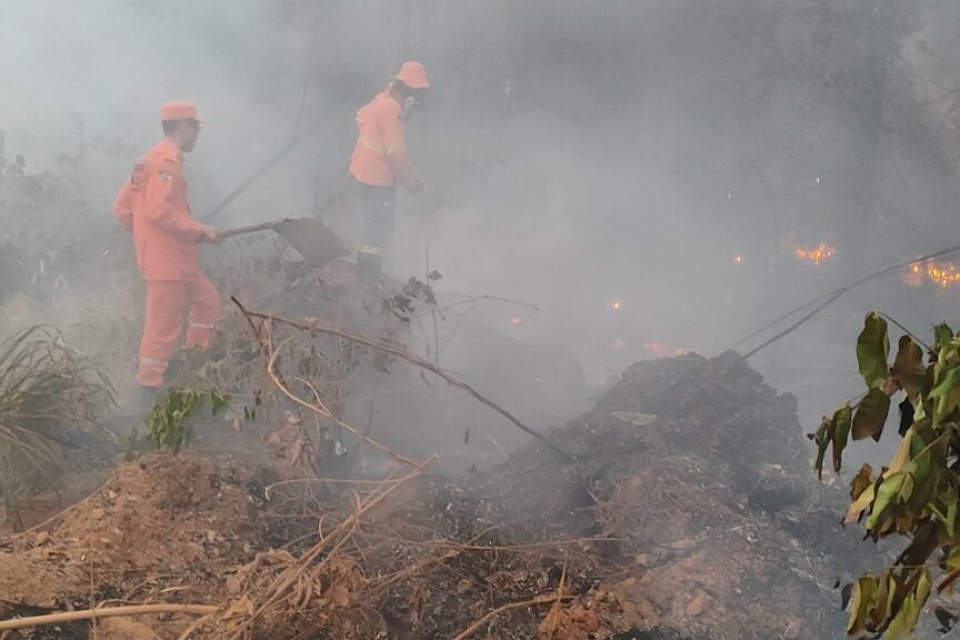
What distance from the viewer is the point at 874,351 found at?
48.1 inches

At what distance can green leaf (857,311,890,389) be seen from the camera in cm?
→ 120

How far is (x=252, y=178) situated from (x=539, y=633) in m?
6.65

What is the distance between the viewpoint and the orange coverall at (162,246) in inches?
191

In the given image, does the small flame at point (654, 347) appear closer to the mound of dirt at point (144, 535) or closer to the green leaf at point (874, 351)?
the mound of dirt at point (144, 535)

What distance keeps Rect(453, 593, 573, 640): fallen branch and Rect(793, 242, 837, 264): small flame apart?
949cm

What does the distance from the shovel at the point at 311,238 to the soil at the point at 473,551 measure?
2.03 m

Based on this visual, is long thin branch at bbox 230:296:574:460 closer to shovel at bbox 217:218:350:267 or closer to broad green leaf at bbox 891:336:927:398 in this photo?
shovel at bbox 217:218:350:267

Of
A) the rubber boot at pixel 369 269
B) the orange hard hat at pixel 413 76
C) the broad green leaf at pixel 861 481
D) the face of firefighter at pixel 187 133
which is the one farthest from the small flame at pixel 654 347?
the broad green leaf at pixel 861 481

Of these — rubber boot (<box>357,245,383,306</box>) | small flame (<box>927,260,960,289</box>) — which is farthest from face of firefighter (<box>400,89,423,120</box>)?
small flame (<box>927,260,960,289</box>)

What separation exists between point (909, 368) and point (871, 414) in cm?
9

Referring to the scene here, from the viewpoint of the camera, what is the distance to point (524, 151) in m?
9.82

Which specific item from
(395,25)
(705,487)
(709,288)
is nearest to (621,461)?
(705,487)

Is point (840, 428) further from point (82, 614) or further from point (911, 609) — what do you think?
point (82, 614)

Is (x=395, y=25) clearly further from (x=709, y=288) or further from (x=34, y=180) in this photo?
(x=709, y=288)
